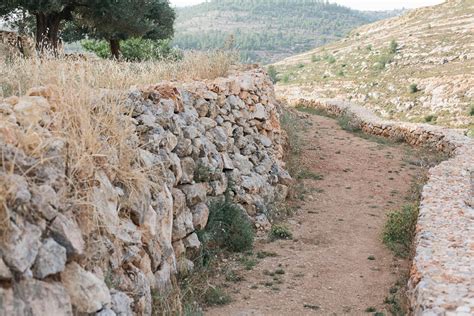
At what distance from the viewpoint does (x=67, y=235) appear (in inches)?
126

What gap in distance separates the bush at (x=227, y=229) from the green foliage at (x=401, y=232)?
6.87 feet

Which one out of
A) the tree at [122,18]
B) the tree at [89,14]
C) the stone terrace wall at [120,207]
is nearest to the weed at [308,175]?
the stone terrace wall at [120,207]

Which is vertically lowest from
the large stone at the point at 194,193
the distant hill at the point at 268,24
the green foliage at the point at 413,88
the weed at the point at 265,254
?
the weed at the point at 265,254

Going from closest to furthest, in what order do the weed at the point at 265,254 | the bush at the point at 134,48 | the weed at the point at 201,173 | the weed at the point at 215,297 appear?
the weed at the point at 215,297 → the weed at the point at 201,173 → the weed at the point at 265,254 → the bush at the point at 134,48

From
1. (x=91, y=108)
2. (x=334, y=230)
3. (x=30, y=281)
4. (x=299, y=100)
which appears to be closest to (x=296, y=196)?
(x=334, y=230)

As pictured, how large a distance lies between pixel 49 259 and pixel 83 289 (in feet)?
1.18

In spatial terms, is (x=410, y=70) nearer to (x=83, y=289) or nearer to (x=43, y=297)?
(x=83, y=289)

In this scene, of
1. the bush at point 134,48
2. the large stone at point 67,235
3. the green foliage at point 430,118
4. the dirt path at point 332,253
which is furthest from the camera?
the green foliage at point 430,118

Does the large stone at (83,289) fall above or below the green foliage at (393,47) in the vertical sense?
below

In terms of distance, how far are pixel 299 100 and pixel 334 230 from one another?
20.7 meters

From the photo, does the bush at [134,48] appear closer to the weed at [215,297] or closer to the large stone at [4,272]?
the weed at [215,297]

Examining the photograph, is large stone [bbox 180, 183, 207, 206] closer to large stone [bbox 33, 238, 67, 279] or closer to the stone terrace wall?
the stone terrace wall

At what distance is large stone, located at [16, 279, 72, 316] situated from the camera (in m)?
2.82

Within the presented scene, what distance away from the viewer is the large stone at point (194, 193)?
605 centimetres
